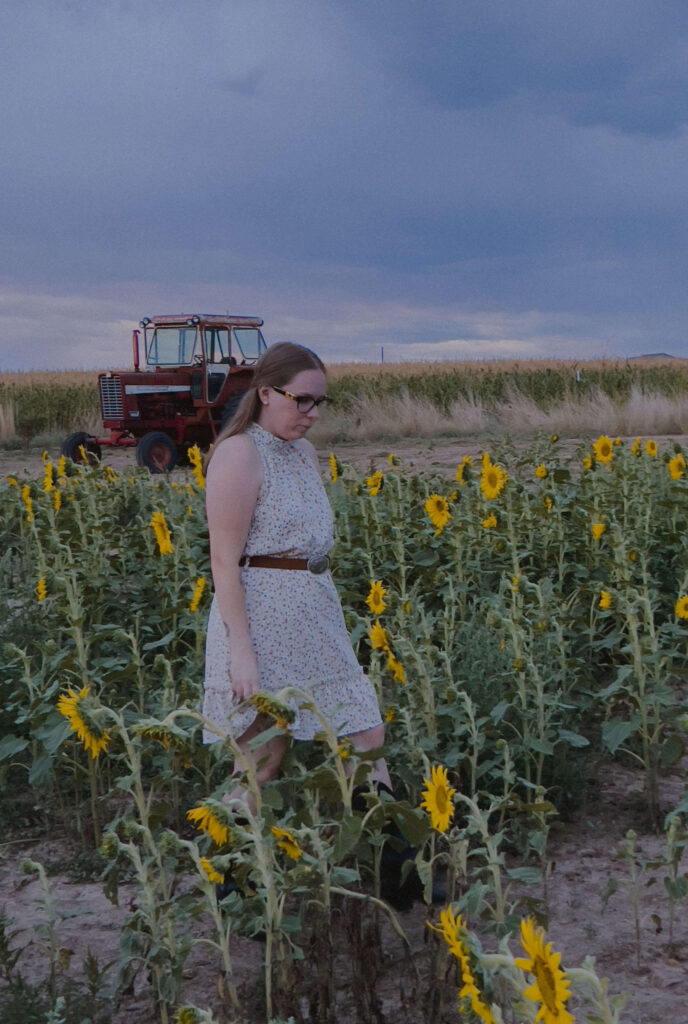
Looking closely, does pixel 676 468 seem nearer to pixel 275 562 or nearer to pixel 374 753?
pixel 275 562

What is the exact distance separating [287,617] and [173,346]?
1308 cm

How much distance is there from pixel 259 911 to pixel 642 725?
1.60 meters

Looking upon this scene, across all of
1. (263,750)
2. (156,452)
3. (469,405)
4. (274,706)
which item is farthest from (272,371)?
(469,405)

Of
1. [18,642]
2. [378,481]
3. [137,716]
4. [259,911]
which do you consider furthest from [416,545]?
[259,911]

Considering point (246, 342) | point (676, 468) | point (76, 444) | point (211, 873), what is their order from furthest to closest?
point (246, 342)
point (76, 444)
point (676, 468)
point (211, 873)

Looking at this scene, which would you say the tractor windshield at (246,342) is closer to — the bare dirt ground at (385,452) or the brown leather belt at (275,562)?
the bare dirt ground at (385,452)

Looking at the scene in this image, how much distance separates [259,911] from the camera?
2.46 m

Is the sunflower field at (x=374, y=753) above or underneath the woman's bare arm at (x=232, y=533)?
underneath

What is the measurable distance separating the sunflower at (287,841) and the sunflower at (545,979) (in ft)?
2.94

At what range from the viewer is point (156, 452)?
47.8 feet

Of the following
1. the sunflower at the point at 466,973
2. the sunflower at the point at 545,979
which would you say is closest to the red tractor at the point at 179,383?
the sunflower at the point at 466,973

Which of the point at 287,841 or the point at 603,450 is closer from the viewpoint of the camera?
the point at 287,841

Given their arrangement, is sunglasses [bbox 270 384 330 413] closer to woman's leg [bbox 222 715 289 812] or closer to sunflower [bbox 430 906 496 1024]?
woman's leg [bbox 222 715 289 812]

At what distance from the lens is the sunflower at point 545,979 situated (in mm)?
1257
